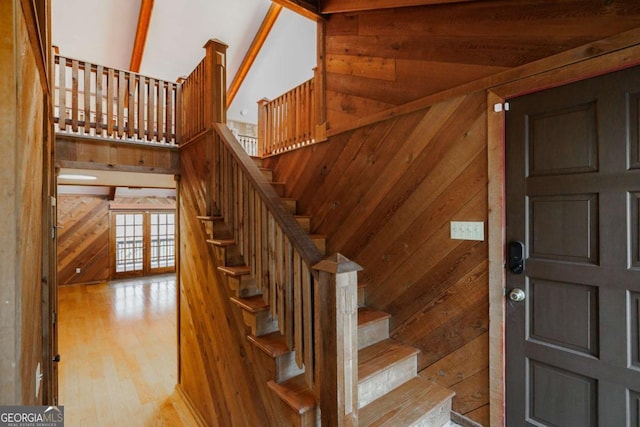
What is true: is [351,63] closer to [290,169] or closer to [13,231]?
[290,169]

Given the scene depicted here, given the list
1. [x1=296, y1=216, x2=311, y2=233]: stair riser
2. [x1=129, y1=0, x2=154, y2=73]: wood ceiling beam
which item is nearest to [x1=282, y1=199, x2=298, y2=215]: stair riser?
[x1=296, y1=216, x2=311, y2=233]: stair riser

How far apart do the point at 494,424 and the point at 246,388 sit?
61.4 inches

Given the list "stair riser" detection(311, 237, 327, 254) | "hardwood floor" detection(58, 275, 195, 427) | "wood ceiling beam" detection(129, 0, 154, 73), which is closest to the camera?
"stair riser" detection(311, 237, 327, 254)

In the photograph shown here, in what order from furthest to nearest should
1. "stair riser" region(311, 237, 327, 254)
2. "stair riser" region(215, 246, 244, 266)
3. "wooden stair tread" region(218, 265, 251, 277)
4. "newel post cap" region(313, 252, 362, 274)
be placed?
"stair riser" region(311, 237, 327, 254), "stair riser" region(215, 246, 244, 266), "wooden stair tread" region(218, 265, 251, 277), "newel post cap" region(313, 252, 362, 274)

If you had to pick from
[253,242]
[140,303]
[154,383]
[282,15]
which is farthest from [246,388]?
[282,15]

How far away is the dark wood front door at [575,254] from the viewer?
1.35 metres

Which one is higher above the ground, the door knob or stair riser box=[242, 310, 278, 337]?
the door knob

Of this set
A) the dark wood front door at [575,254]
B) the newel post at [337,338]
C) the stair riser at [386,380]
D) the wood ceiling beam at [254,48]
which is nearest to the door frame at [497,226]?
the dark wood front door at [575,254]

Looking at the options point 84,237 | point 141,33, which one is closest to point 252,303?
point 141,33

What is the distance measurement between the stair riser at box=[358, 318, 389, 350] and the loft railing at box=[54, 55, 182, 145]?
9.18 feet

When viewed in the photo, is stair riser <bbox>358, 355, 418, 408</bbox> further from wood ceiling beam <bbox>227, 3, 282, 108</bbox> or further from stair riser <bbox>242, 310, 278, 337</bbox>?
wood ceiling beam <bbox>227, 3, 282, 108</bbox>

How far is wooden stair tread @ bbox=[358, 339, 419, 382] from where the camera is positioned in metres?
1.84

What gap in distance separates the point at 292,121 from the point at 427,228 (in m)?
2.12

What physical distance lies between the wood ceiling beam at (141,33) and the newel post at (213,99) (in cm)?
356
